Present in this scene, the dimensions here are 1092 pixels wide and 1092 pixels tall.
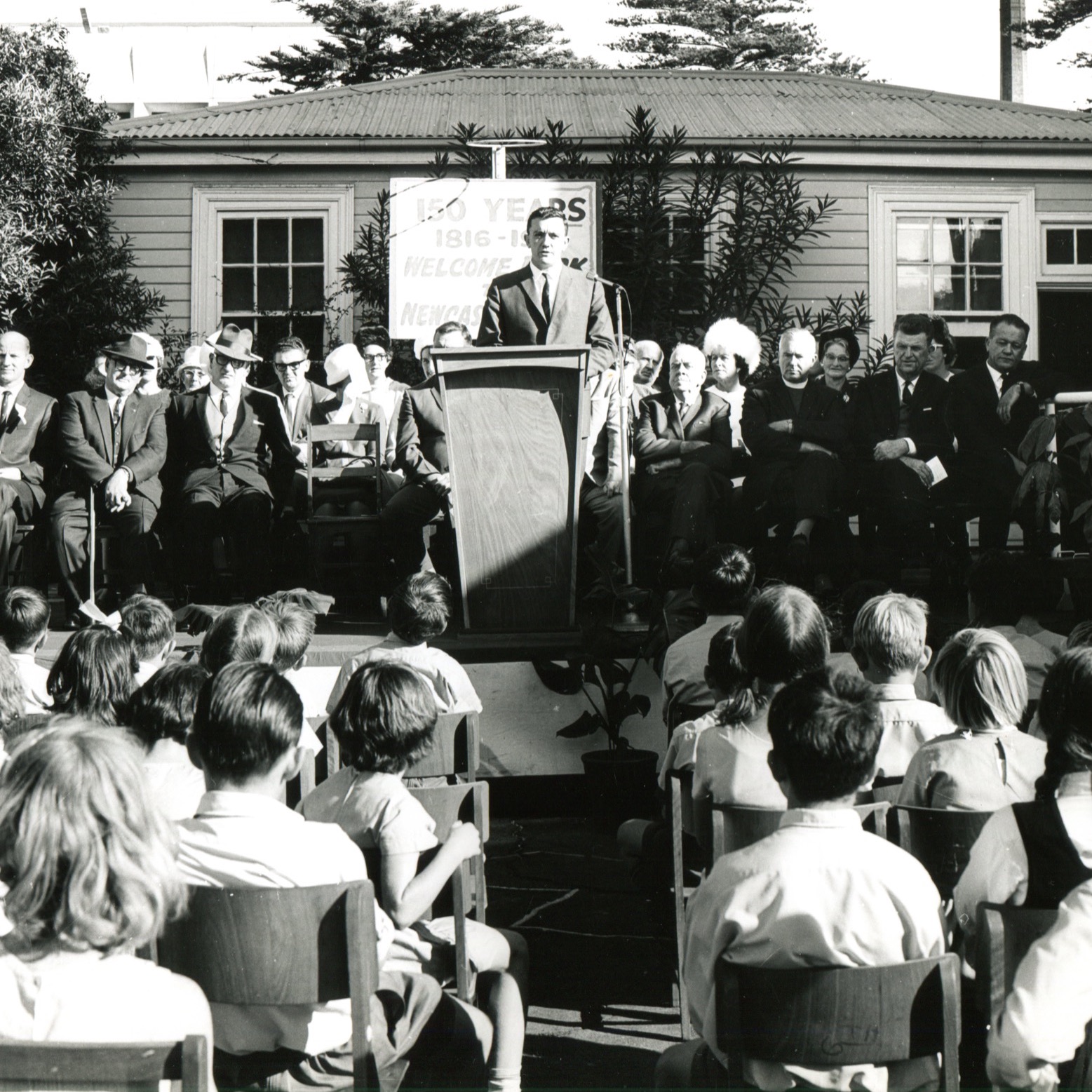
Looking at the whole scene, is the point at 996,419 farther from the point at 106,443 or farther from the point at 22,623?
the point at 22,623

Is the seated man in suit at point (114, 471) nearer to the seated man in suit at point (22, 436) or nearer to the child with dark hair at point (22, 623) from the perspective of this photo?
the seated man in suit at point (22, 436)

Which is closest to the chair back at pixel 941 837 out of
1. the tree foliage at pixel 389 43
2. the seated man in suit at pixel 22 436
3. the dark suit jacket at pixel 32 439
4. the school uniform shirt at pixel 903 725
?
the school uniform shirt at pixel 903 725

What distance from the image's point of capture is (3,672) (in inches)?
125

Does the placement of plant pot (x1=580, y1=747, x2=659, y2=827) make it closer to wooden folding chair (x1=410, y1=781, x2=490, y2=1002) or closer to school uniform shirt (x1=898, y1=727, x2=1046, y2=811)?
wooden folding chair (x1=410, y1=781, x2=490, y2=1002)

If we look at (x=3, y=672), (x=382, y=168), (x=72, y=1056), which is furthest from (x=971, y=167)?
(x=72, y=1056)

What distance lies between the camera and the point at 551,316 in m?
6.10

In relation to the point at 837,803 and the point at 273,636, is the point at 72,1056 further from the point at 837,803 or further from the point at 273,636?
the point at 273,636

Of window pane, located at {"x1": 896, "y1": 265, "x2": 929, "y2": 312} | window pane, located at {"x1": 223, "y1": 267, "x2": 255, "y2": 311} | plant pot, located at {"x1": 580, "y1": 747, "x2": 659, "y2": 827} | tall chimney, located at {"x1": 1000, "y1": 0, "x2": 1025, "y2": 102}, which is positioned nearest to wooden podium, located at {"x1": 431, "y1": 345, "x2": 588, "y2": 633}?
plant pot, located at {"x1": 580, "y1": 747, "x2": 659, "y2": 827}

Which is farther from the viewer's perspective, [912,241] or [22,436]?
[912,241]

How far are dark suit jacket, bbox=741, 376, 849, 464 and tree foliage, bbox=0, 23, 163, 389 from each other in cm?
675

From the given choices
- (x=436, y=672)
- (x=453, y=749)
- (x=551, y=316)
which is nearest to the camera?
(x=453, y=749)

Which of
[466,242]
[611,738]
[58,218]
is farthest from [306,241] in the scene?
[611,738]

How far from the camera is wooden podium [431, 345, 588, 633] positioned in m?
5.23

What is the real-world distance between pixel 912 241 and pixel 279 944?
1211 cm
